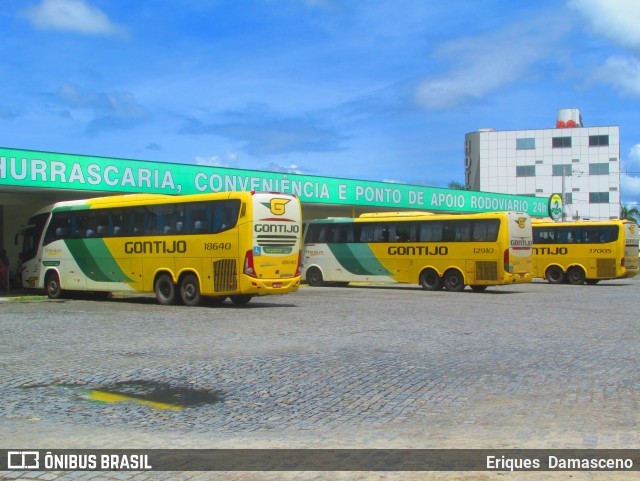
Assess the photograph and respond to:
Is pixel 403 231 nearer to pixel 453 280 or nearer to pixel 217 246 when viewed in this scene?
pixel 453 280

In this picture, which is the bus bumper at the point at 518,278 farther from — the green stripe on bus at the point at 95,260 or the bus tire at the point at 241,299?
the green stripe on bus at the point at 95,260

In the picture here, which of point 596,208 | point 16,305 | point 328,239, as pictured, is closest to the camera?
point 16,305

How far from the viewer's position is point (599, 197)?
95000mm

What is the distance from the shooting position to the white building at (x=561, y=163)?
94125 mm

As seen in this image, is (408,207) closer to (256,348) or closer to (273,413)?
(256,348)

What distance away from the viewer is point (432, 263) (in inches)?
1186

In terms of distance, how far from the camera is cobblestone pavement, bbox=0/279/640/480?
6.67 m

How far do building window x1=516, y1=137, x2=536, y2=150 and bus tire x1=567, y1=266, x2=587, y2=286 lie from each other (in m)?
62.9

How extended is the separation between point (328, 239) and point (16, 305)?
14882 mm

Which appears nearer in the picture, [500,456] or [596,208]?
[500,456]

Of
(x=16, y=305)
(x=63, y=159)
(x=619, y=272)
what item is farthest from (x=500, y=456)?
(x=619, y=272)

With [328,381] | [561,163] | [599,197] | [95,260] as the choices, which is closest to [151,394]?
[328,381]

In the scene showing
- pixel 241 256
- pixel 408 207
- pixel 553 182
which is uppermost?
pixel 553 182

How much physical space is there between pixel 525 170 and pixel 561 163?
447cm
